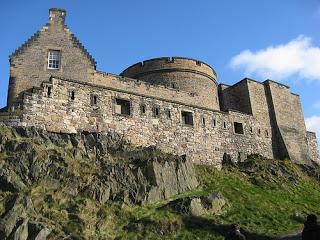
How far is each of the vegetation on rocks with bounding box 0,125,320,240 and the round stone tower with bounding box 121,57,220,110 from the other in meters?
8.05

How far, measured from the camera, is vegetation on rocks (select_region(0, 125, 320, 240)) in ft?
56.5

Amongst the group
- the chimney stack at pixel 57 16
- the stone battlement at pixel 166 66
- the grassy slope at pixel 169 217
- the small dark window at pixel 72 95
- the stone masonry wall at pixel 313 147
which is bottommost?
the grassy slope at pixel 169 217

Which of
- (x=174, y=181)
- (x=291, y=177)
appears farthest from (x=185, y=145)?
(x=291, y=177)

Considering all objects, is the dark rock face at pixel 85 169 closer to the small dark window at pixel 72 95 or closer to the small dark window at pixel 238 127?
the small dark window at pixel 72 95

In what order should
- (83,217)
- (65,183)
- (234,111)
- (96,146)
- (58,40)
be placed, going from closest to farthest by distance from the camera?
(83,217)
(65,183)
(96,146)
(58,40)
(234,111)

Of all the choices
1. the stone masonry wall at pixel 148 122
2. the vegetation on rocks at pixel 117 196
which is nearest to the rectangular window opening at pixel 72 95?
the stone masonry wall at pixel 148 122

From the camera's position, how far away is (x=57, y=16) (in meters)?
26.3

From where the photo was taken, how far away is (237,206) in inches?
846

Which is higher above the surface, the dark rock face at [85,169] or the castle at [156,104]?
the castle at [156,104]

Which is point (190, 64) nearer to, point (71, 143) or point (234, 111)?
point (234, 111)

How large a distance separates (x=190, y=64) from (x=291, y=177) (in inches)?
429

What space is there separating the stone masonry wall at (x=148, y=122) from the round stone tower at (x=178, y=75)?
225cm

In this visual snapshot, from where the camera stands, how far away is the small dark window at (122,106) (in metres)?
26.0

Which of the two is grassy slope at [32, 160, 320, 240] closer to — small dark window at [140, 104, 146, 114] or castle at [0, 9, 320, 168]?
castle at [0, 9, 320, 168]
